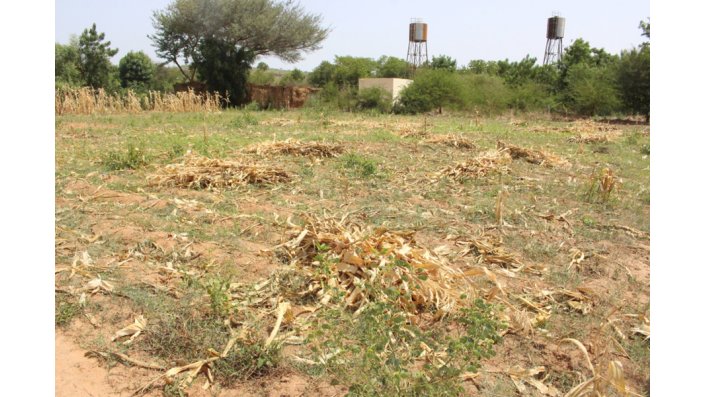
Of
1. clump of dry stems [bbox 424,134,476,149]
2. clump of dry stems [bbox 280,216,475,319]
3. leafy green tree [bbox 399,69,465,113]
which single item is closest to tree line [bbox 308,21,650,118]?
leafy green tree [bbox 399,69,465,113]

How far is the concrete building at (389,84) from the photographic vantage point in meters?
23.8

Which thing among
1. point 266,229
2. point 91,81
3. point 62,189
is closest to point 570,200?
point 266,229

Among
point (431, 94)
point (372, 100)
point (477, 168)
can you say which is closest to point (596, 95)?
point (431, 94)

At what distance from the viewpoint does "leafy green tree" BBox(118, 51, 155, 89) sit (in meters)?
32.0

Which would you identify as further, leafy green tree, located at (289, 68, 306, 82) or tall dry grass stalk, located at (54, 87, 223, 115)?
leafy green tree, located at (289, 68, 306, 82)

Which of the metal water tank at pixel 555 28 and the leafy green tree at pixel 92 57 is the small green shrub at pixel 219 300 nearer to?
the leafy green tree at pixel 92 57

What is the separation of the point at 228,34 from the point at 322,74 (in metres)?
9.47

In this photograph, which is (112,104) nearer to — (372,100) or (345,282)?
(372,100)

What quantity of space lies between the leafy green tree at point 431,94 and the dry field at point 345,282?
1584 cm

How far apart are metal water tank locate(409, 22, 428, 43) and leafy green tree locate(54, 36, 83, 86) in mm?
21507

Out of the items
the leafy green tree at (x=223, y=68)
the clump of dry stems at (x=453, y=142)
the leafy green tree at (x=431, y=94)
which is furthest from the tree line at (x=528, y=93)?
the clump of dry stems at (x=453, y=142)

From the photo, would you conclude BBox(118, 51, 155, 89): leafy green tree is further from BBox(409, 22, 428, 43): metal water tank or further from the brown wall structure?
BBox(409, 22, 428, 43): metal water tank

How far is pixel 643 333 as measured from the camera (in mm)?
3004

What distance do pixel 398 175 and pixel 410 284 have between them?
3778 mm
